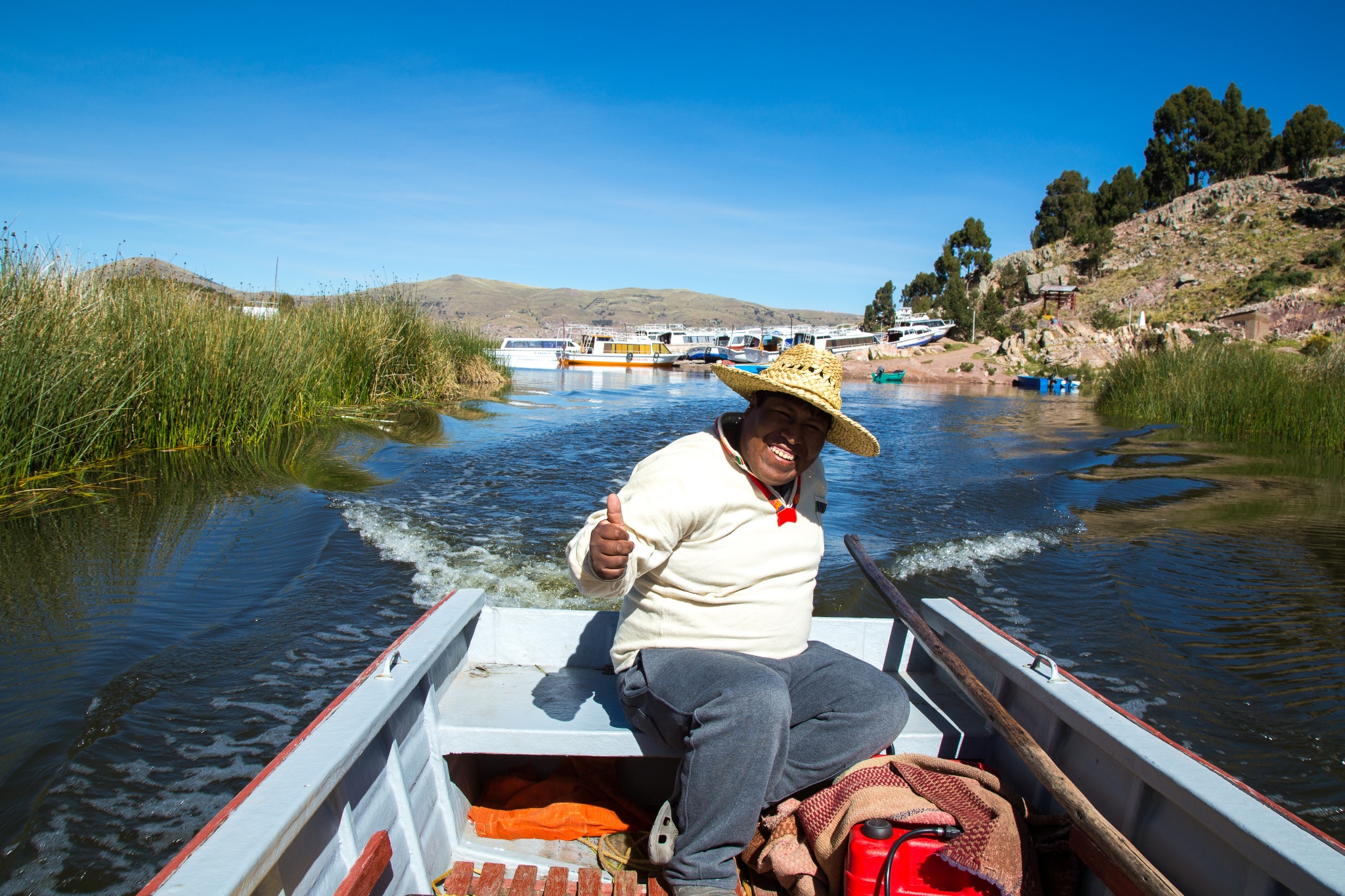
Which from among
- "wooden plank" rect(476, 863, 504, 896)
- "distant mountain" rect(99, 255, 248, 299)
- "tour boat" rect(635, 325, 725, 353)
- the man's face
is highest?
"tour boat" rect(635, 325, 725, 353)

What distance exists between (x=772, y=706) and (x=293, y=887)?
1.30m

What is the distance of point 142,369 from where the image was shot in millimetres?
8805

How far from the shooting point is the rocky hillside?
176 feet

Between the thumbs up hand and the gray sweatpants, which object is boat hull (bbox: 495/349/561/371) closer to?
the gray sweatpants

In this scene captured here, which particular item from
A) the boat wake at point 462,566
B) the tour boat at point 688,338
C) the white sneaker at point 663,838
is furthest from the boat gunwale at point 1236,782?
the tour boat at point 688,338

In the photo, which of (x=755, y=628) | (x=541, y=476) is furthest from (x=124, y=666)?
(x=541, y=476)

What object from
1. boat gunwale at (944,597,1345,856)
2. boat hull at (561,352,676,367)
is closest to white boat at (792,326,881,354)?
boat hull at (561,352,676,367)

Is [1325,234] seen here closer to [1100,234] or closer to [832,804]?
[1100,234]

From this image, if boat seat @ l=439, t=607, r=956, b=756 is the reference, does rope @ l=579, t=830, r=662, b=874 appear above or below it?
below

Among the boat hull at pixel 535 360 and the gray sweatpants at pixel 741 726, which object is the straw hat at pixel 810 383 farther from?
the boat hull at pixel 535 360

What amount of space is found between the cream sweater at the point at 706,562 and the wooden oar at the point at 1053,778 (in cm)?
64

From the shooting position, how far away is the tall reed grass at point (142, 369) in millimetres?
7035

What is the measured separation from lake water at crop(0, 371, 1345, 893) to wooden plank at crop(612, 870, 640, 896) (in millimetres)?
1756

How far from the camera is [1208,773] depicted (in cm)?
193
